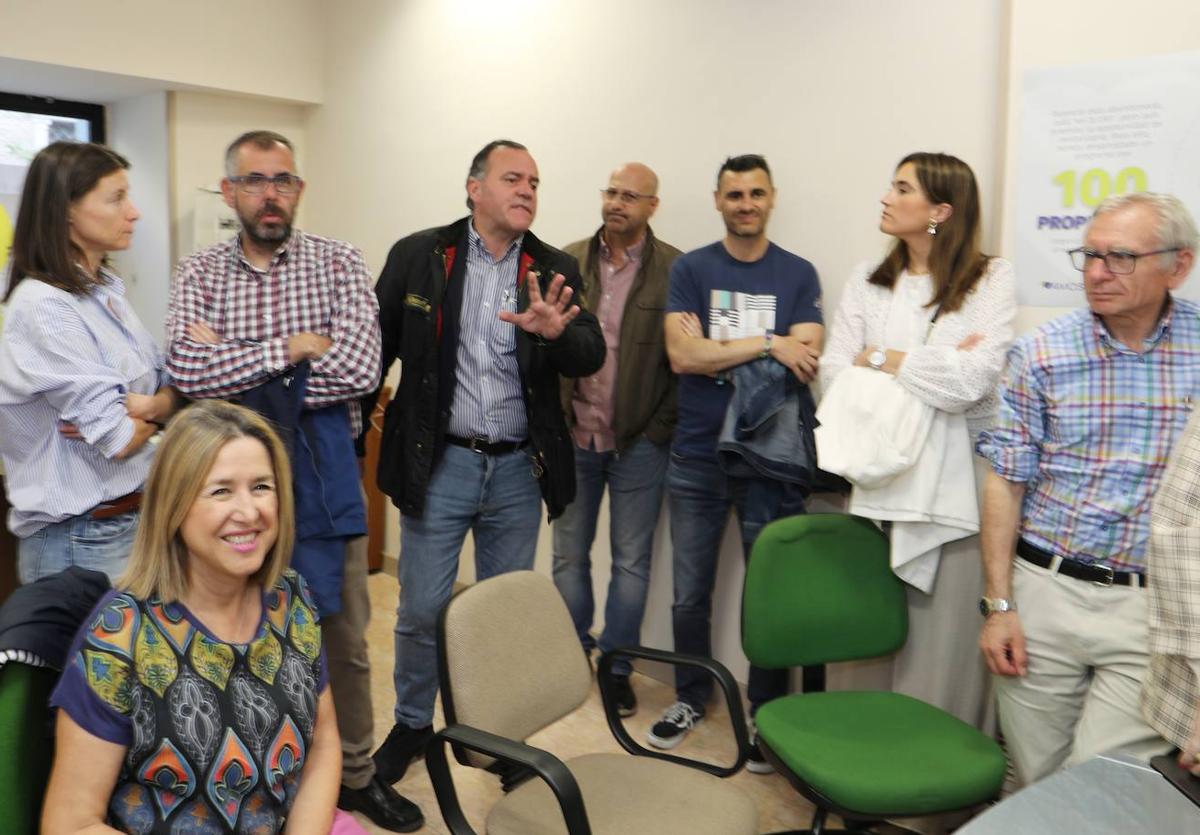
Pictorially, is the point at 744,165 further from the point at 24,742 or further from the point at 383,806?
the point at 24,742

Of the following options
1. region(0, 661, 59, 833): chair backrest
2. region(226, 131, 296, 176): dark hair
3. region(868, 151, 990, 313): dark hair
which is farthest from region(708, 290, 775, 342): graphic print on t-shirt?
region(0, 661, 59, 833): chair backrest

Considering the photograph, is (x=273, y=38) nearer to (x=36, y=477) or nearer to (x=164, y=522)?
(x=36, y=477)

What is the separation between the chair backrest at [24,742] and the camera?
56.6 inches

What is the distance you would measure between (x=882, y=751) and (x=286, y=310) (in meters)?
1.75

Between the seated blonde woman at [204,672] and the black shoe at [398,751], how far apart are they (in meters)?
1.19

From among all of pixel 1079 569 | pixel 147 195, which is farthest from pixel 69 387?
pixel 147 195

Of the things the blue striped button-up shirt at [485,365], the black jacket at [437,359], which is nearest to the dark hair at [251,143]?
the black jacket at [437,359]

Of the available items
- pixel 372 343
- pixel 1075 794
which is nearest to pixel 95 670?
pixel 372 343

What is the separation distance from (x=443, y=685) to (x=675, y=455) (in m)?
1.52

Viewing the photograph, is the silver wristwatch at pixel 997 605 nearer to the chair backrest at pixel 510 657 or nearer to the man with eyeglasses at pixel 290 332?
the chair backrest at pixel 510 657

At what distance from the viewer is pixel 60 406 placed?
2.21 meters

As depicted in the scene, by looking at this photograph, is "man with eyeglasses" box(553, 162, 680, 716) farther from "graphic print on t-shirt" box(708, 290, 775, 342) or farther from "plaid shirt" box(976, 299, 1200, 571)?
"plaid shirt" box(976, 299, 1200, 571)

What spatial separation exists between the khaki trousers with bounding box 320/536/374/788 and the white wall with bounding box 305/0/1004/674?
4.64ft

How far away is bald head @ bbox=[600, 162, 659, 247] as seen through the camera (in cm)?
348
